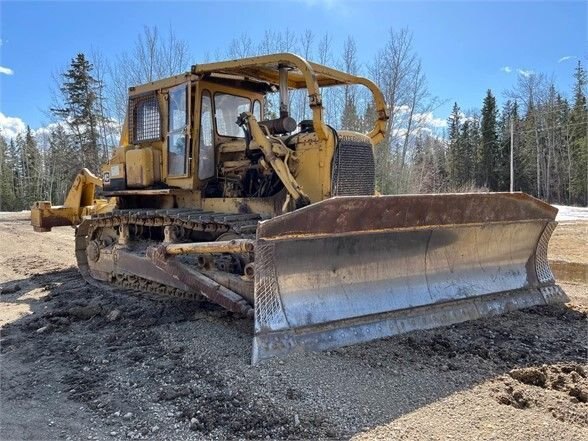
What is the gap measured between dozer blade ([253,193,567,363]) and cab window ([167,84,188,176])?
7.67 ft

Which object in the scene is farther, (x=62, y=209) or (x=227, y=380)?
(x=62, y=209)

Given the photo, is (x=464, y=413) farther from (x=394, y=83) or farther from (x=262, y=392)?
(x=394, y=83)

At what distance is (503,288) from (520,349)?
1235 mm

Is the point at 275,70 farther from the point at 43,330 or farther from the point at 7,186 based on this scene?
the point at 7,186

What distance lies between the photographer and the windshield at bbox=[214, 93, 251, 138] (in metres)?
5.95

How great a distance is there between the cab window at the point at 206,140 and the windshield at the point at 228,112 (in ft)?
0.37

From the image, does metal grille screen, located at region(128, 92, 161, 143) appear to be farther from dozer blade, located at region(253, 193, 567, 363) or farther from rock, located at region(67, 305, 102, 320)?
dozer blade, located at region(253, 193, 567, 363)

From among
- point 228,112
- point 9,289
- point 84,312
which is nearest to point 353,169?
point 228,112

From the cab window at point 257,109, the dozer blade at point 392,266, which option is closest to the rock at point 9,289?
the cab window at point 257,109

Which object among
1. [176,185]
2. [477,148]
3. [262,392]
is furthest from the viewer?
[477,148]

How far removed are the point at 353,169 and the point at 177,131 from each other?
2.13 m

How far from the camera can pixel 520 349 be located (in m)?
3.94

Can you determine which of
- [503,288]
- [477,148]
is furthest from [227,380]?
[477,148]

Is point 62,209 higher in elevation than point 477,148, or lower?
lower
